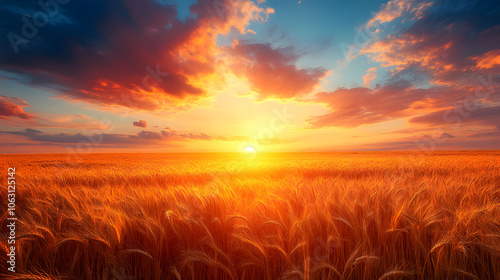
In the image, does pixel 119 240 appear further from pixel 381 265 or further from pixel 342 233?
pixel 381 265

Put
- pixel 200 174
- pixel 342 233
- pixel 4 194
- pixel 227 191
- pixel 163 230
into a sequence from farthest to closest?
pixel 200 174 < pixel 4 194 < pixel 227 191 < pixel 342 233 < pixel 163 230

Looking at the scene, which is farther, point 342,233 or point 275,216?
point 275,216

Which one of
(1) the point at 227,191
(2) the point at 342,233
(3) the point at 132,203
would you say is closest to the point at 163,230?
(3) the point at 132,203

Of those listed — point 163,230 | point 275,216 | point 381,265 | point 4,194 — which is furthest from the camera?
point 4,194

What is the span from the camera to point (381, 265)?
1.70m

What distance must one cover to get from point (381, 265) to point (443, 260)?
1.56 ft

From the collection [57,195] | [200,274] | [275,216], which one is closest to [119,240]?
[200,274]

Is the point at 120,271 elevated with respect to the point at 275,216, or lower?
lower

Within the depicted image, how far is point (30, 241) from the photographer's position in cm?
182

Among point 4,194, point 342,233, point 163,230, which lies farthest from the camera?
point 4,194

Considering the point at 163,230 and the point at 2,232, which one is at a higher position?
the point at 163,230

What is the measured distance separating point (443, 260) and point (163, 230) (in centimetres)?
238

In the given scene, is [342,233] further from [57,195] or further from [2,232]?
[57,195]

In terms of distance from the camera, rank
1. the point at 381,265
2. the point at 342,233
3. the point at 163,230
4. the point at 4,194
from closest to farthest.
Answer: the point at 381,265
the point at 163,230
the point at 342,233
the point at 4,194
